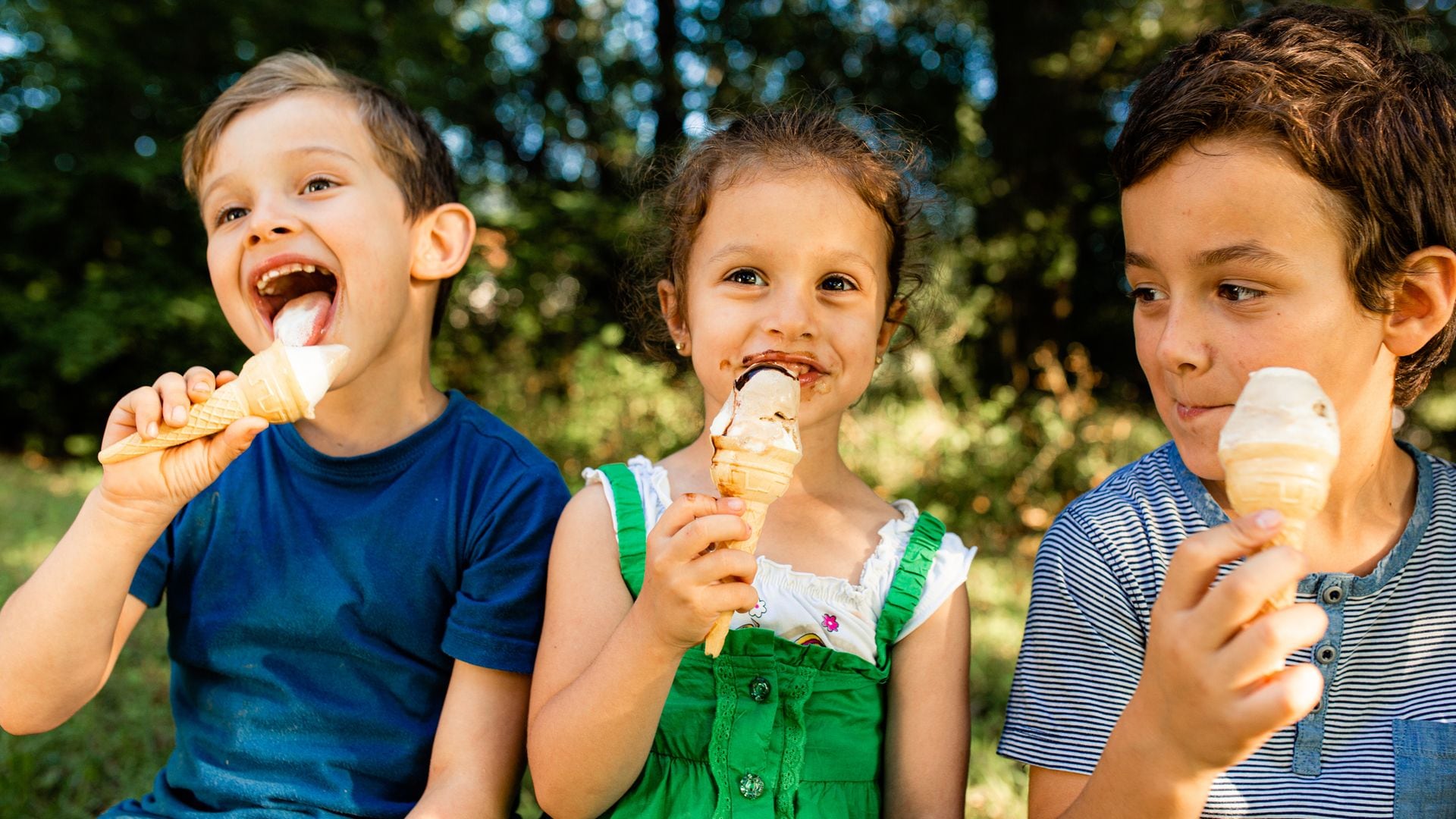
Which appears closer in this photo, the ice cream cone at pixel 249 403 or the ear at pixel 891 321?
the ice cream cone at pixel 249 403

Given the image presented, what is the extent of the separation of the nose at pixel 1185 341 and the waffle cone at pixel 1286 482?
392 mm

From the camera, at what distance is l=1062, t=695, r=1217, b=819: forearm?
1572 millimetres

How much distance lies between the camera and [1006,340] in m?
9.69

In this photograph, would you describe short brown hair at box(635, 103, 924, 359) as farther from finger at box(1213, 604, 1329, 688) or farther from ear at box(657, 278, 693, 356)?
finger at box(1213, 604, 1329, 688)

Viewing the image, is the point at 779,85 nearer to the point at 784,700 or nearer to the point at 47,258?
the point at 47,258

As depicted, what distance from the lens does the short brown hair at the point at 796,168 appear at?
7.93 ft

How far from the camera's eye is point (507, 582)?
2.34 m

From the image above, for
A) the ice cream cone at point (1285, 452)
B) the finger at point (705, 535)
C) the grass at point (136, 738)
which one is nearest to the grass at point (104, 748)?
the grass at point (136, 738)

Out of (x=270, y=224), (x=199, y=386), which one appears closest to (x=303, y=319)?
(x=270, y=224)

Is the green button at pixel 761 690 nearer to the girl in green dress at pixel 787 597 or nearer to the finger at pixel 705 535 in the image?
the girl in green dress at pixel 787 597

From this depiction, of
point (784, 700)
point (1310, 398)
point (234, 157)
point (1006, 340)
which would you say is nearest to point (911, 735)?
point (784, 700)

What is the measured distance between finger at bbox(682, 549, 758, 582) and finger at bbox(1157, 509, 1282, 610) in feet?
2.11

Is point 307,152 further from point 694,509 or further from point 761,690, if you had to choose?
point 761,690

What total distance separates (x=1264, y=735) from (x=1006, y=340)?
27.9 feet
